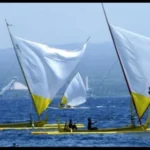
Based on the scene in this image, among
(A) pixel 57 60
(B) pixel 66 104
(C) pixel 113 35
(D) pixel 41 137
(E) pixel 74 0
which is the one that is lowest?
(B) pixel 66 104

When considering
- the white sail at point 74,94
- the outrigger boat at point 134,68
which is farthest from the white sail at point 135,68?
the white sail at point 74,94

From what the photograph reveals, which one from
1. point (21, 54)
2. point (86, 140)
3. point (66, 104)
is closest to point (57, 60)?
point (21, 54)

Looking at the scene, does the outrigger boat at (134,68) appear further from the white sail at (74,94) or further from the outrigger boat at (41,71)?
the white sail at (74,94)

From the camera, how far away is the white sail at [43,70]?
2534 inches

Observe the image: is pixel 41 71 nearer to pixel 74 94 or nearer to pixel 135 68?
pixel 135 68

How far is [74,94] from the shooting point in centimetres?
11062

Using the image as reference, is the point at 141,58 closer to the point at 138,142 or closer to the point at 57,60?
the point at 138,142

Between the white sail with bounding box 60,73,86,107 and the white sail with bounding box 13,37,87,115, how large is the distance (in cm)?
4295

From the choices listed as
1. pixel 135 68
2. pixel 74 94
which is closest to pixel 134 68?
pixel 135 68

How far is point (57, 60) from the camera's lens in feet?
217

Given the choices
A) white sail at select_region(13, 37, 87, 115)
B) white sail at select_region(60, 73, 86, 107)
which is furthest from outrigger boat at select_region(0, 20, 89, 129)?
white sail at select_region(60, 73, 86, 107)

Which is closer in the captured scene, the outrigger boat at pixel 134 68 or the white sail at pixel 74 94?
the outrigger boat at pixel 134 68

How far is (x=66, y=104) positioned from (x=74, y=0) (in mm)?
96092

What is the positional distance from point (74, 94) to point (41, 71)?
45.7 m
